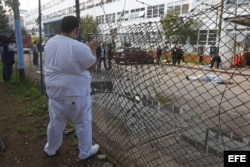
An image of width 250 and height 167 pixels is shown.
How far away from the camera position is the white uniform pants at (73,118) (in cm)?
336

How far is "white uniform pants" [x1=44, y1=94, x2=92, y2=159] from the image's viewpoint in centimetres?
336

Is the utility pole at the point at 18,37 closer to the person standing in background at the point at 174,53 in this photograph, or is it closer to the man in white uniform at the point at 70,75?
the man in white uniform at the point at 70,75

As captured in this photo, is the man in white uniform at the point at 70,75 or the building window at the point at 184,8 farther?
the building window at the point at 184,8

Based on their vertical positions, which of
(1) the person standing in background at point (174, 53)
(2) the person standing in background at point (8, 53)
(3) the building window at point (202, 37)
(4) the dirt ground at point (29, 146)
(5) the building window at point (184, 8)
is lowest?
(4) the dirt ground at point (29, 146)

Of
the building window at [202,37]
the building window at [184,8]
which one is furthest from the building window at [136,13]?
the building window at [202,37]

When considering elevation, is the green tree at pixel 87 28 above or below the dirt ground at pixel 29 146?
above

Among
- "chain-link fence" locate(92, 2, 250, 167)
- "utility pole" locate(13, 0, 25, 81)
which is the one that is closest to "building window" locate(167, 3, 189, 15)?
"utility pole" locate(13, 0, 25, 81)

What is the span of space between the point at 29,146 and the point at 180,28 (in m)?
2.64

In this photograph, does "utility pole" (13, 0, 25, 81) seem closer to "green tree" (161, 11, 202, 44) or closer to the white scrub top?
the white scrub top

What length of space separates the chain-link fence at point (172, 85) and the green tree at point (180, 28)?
0.01 m

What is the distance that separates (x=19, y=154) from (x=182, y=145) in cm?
231

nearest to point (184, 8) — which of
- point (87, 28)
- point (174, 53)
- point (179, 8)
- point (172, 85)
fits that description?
point (179, 8)

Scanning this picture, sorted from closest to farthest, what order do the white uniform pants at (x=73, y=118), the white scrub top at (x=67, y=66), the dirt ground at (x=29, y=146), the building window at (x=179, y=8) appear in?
the white scrub top at (x=67, y=66) < the white uniform pants at (x=73, y=118) < the dirt ground at (x=29, y=146) < the building window at (x=179, y=8)

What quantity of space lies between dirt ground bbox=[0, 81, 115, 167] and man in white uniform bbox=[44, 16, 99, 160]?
0.43m
